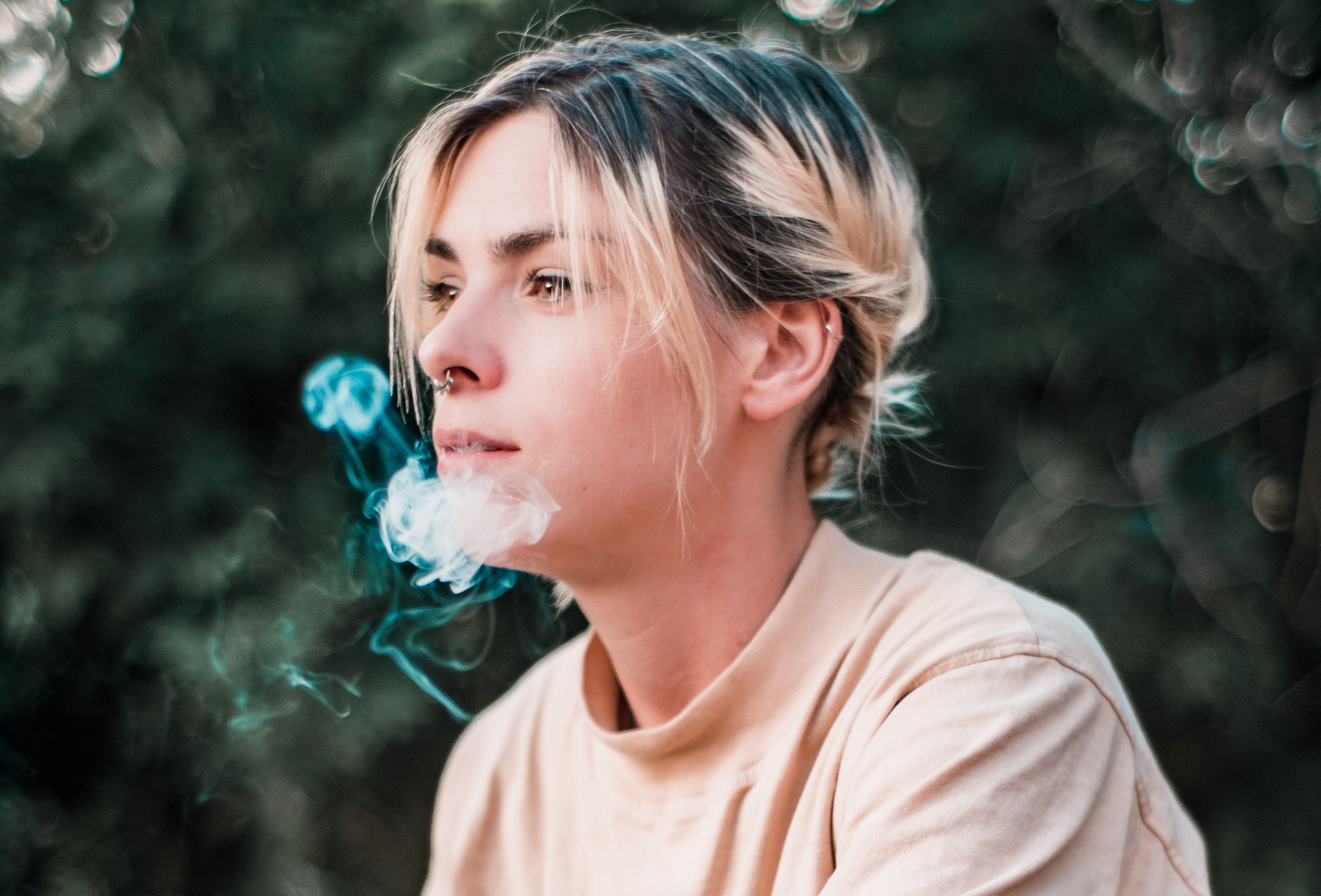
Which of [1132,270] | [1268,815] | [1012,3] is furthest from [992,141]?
[1268,815]

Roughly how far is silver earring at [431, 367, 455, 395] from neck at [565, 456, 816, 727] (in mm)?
330

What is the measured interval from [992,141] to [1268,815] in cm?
184

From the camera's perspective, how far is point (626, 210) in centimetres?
134

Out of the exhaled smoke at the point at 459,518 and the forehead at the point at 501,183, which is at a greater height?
the forehead at the point at 501,183

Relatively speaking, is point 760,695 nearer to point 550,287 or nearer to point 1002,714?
point 1002,714

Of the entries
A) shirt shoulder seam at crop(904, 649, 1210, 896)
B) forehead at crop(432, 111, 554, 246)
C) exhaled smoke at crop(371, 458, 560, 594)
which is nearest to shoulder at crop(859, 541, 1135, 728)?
shirt shoulder seam at crop(904, 649, 1210, 896)

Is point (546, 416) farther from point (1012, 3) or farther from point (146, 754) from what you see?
point (1012, 3)

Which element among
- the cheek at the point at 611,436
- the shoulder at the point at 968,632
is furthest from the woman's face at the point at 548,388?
the shoulder at the point at 968,632

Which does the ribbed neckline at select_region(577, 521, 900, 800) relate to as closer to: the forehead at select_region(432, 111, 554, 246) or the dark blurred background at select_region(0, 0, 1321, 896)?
the forehead at select_region(432, 111, 554, 246)

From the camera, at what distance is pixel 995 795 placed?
41.4 inches

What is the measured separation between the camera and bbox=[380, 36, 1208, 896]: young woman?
1.18m

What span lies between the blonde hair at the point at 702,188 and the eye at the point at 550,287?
0.03 metres

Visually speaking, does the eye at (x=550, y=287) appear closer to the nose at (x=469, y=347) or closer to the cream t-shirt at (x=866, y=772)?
the nose at (x=469, y=347)

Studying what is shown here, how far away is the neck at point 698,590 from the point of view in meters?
1.46
